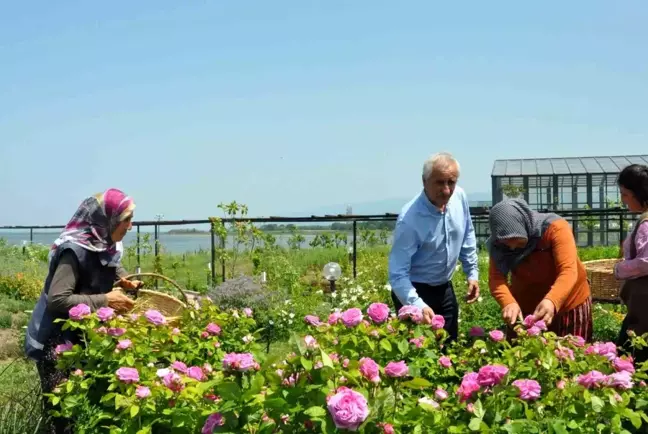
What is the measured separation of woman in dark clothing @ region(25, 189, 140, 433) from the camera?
2408 millimetres

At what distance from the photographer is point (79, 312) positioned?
2.20m

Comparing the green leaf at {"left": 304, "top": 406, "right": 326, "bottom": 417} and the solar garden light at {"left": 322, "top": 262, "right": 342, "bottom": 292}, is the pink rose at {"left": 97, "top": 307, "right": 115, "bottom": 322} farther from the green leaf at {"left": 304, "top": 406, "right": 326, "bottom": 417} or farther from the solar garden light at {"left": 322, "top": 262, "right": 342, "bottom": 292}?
the solar garden light at {"left": 322, "top": 262, "right": 342, "bottom": 292}

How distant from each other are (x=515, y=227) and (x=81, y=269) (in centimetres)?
168

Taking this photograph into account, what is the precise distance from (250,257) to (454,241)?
5210mm

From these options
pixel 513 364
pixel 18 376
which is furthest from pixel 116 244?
pixel 18 376

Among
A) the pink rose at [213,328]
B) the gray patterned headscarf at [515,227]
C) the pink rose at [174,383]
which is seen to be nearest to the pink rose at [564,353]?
the gray patterned headscarf at [515,227]

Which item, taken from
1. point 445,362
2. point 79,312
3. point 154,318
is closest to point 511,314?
point 445,362

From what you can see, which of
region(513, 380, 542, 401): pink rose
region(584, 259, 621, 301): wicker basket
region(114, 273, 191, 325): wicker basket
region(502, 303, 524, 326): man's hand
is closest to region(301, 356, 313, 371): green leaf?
region(513, 380, 542, 401): pink rose

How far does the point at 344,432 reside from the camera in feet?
4.13

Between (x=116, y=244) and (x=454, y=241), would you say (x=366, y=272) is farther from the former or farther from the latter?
(x=116, y=244)

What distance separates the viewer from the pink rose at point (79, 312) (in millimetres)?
2191

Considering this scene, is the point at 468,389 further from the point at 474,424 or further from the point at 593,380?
the point at 593,380

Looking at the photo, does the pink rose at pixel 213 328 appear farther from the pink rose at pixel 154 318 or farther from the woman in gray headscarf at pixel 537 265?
the woman in gray headscarf at pixel 537 265

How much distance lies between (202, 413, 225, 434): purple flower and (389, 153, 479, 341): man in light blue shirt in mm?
1445
